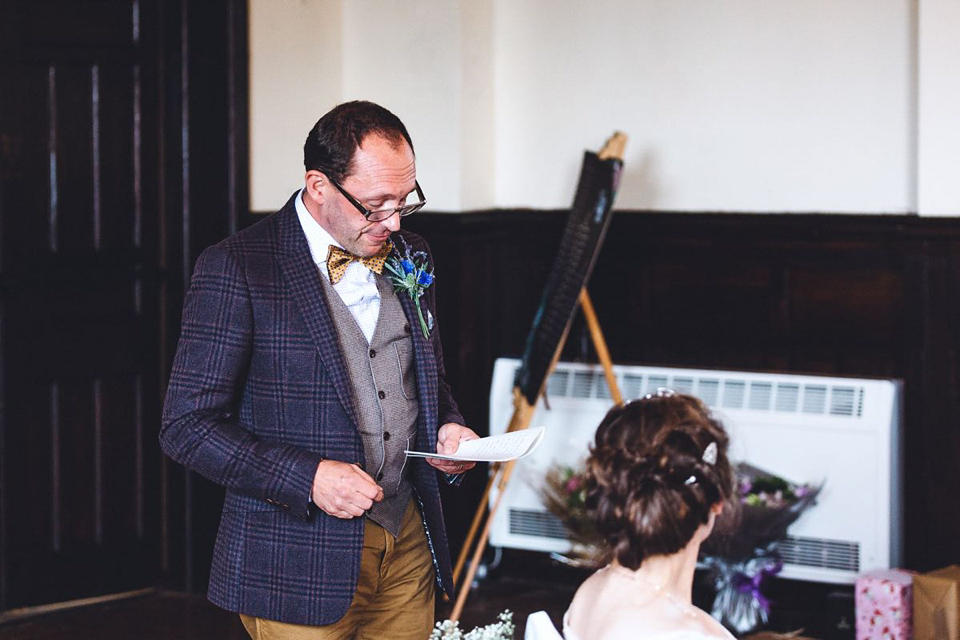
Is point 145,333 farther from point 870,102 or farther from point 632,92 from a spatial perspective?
point 870,102

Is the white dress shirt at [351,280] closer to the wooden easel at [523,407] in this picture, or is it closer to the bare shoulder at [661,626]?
the bare shoulder at [661,626]

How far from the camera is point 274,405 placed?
223cm

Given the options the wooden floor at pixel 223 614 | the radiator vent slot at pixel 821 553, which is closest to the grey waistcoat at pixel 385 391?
the wooden floor at pixel 223 614

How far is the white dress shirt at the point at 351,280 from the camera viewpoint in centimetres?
231

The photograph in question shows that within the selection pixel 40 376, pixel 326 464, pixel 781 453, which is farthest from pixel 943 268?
pixel 40 376

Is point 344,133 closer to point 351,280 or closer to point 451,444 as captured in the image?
point 351,280

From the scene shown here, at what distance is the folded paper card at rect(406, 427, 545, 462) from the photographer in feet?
7.27

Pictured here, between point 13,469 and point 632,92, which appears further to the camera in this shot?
point 632,92

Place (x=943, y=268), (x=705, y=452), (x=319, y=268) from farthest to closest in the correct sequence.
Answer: (x=943, y=268)
(x=319, y=268)
(x=705, y=452)

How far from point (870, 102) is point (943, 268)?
59 cm

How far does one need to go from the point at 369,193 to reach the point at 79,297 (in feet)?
7.51

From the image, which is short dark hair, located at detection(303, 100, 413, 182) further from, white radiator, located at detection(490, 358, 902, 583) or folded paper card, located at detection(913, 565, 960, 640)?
folded paper card, located at detection(913, 565, 960, 640)

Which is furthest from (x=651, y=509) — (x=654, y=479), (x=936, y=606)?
(x=936, y=606)

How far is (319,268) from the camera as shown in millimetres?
2299
